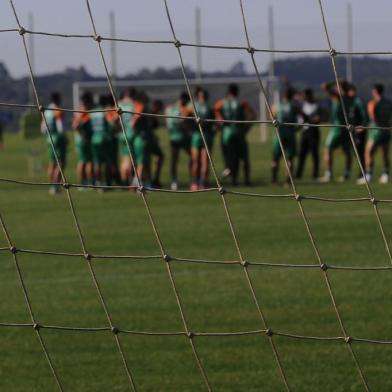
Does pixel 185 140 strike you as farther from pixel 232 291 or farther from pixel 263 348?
pixel 263 348

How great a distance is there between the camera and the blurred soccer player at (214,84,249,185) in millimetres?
25000

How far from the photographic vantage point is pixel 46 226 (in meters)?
18.5

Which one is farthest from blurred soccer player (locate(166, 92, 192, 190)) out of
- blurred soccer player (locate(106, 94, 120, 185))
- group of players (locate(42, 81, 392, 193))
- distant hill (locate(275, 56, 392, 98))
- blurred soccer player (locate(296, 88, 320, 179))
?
distant hill (locate(275, 56, 392, 98))

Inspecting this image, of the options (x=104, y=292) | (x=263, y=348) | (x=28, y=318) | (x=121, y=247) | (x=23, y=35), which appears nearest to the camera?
(x=23, y=35)

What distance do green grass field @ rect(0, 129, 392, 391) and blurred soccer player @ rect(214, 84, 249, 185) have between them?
4.85 meters

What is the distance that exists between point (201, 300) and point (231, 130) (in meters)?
14.9

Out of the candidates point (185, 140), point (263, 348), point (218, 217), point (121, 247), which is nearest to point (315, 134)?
point (185, 140)

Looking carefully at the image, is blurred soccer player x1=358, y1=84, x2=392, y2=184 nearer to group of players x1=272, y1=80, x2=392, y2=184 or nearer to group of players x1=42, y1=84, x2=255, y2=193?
group of players x1=272, y1=80, x2=392, y2=184

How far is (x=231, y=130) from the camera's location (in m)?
26.1

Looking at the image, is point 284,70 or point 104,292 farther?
point 284,70

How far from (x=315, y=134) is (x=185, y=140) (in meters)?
2.58

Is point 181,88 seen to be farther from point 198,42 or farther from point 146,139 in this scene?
point 146,139

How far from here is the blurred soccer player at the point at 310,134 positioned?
86.7 feet

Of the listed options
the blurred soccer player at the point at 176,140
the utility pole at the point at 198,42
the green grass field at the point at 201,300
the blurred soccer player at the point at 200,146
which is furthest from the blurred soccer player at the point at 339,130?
the utility pole at the point at 198,42
